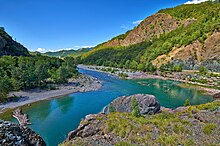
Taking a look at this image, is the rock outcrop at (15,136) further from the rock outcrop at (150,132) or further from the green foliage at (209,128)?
the green foliage at (209,128)

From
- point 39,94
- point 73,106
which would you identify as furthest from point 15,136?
point 39,94

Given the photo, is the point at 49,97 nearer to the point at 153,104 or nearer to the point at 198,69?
the point at 153,104

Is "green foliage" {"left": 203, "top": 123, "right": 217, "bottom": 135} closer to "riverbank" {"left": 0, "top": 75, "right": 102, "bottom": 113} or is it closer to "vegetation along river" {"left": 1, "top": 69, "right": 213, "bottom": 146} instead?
"vegetation along river" {"left": 1, "top": 69, "right": 213, "bottom": 146}

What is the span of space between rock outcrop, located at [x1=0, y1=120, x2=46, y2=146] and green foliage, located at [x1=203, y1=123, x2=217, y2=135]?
54.5 ft

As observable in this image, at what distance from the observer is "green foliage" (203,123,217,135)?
758 inches

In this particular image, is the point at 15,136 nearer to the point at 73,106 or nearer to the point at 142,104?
the point at 142,104

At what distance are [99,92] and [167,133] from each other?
167 feet

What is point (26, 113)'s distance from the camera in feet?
155

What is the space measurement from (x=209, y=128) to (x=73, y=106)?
39375 mm

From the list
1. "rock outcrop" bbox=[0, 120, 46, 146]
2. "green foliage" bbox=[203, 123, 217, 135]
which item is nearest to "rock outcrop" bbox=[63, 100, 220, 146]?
"green foliage" bbox=[203, 123, 217, 135]

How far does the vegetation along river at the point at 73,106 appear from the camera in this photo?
37.6 meters

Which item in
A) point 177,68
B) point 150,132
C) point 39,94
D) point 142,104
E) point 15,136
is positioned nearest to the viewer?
point 15,136

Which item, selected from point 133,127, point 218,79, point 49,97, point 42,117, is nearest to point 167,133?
point 133,127

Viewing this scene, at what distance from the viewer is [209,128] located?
19688mm
